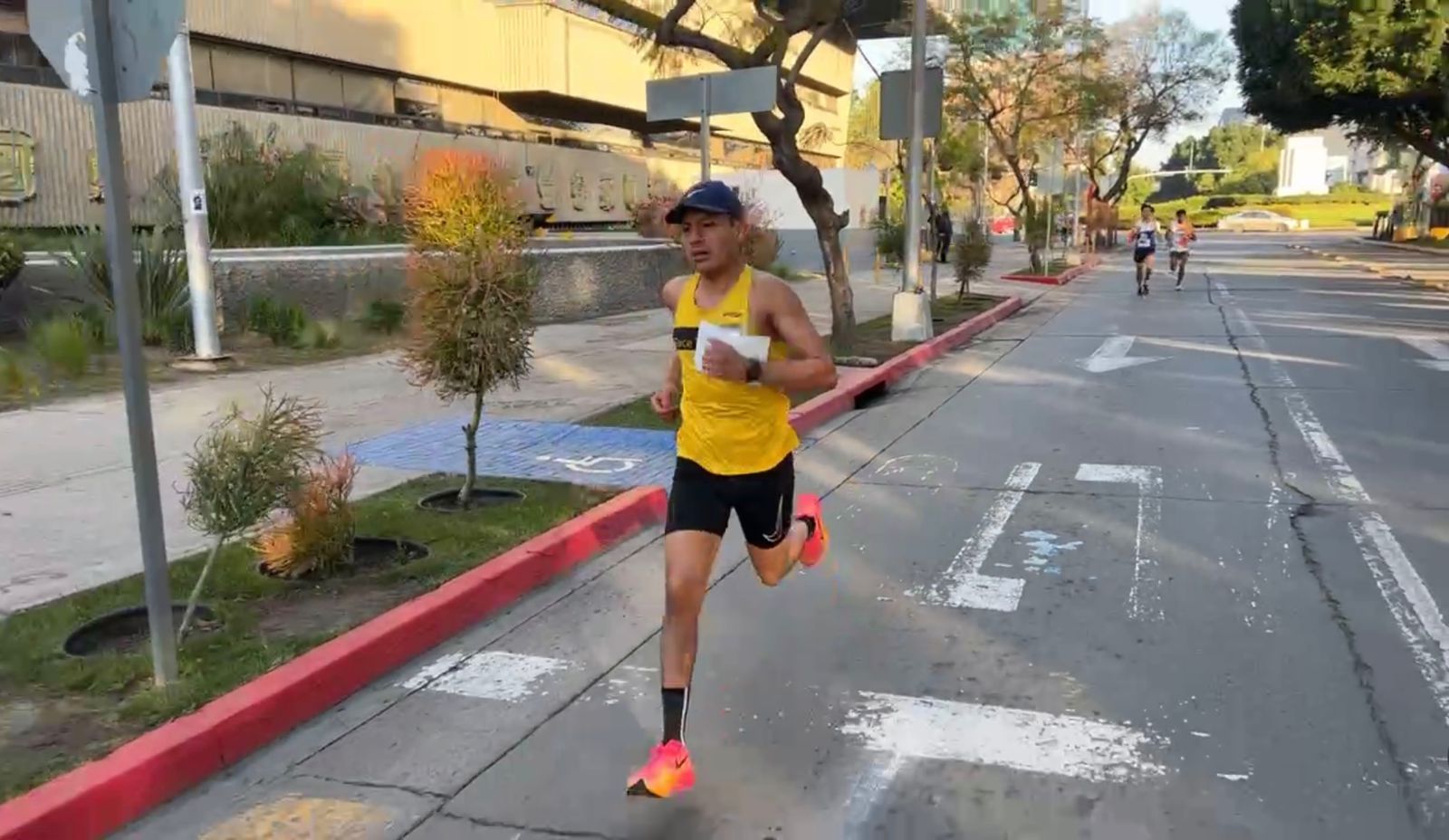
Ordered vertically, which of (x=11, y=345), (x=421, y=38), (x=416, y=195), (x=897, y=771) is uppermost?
(x=421, y=38)

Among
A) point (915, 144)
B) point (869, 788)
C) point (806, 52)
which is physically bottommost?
point (869, 788)

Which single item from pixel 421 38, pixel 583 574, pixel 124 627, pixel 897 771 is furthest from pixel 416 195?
pixel 421 38

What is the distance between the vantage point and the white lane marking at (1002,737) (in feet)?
12.4

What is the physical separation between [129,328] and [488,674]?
73.9 inches

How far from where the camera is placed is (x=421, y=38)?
2819 centimetres

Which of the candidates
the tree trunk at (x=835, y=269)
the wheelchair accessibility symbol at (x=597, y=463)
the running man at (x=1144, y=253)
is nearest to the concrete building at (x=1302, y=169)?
the running man at (x=1144, y=253)

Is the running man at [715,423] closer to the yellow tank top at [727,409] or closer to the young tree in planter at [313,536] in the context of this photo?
the yellow tank top at [727,409]

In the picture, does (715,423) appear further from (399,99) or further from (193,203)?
(399,99)

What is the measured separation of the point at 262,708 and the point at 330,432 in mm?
5079

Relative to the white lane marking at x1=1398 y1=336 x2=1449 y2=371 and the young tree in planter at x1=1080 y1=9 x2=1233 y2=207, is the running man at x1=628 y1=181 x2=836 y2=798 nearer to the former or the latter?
the white lane marking at x1=1398 y1=336 x2=1449 y2=371

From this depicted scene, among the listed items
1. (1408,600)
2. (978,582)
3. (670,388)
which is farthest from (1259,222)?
(670,388)

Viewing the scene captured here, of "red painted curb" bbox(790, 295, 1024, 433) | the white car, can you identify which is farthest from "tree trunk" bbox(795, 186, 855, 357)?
the white car

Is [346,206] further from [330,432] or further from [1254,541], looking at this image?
[1254,541]

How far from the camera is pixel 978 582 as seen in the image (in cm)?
568
